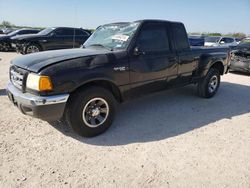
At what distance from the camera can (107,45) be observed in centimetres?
449

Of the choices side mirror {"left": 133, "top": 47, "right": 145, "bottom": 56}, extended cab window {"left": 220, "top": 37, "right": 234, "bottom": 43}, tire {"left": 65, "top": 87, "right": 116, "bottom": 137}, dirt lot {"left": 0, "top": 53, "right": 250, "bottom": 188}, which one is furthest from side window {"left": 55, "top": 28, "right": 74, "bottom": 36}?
tire {"left": 65, "top": 87, "right": 116, "bottom": 137}

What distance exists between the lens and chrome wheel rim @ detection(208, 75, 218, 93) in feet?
20.4

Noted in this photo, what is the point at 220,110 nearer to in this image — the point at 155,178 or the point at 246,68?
the point at 155,178

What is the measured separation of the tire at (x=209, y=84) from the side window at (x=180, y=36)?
1127mm

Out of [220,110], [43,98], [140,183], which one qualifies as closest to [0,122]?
[43,98]

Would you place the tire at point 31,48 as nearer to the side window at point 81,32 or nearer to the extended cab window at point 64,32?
the extended cab window at point 64,32

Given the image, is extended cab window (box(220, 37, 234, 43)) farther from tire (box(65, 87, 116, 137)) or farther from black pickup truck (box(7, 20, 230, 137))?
tire (box(65, 87, 116, 137))

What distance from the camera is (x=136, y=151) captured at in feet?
11.5

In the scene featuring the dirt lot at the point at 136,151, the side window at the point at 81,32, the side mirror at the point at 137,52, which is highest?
the side window at the point at 81,32

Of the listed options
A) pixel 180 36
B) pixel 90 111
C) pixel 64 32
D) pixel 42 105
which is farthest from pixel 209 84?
pixel 64 32

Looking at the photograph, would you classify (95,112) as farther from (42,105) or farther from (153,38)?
(153,38)

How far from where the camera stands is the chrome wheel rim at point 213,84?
620 centimetres

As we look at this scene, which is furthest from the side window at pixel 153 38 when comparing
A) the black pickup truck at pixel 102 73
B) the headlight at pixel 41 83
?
the headlight at pixel 41 83

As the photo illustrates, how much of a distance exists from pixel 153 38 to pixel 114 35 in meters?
0.76
